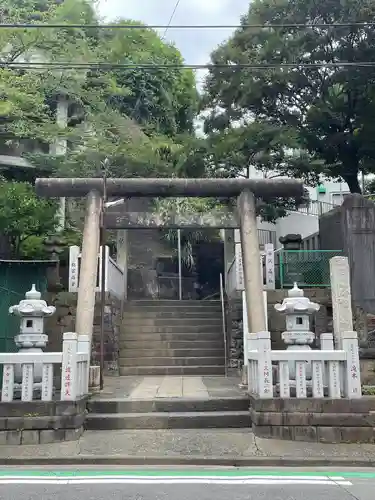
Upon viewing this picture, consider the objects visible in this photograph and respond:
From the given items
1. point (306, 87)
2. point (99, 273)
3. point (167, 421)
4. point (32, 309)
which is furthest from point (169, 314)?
point (306, 87)

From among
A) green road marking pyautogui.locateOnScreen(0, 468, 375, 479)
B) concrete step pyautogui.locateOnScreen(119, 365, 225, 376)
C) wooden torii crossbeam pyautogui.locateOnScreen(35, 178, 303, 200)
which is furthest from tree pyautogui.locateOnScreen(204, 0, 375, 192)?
green road marking pyautogui.locateOnScreen(0, 468, 375, 479)

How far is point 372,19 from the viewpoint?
591 inches

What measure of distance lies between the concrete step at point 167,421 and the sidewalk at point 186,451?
0.21m

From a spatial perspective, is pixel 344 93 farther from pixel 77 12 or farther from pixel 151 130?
pixel 77 12

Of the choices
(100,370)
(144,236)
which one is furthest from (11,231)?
(100,370)

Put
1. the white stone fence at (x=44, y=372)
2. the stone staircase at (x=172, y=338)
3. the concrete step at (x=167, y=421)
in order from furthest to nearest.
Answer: the stone staircase at (x=172, y=338) < the concrete step at (x=167, y=421) < the white stone fence at (x=44, y=372)

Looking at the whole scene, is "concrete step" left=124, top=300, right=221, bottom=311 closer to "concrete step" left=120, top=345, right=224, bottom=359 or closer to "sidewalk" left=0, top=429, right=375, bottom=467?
"concrete step" left=120, top=345, right=224, bottom=359

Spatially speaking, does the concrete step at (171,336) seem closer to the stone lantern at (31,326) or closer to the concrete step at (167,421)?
the stone lantern at (31,326)

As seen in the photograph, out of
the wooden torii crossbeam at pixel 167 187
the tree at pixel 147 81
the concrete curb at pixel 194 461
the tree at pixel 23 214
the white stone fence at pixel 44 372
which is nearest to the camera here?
the concrete curb at pixel 194 461

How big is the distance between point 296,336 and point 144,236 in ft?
47.8

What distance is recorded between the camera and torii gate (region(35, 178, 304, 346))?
391 inches

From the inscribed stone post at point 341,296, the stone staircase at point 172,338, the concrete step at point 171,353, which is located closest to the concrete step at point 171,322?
the stone staircase at point 172,338

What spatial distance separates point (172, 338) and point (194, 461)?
7.60m

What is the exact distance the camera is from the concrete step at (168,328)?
1441 centimetres
